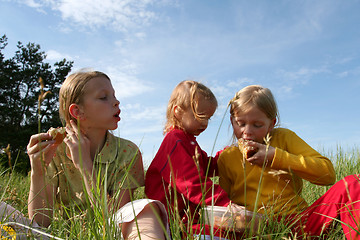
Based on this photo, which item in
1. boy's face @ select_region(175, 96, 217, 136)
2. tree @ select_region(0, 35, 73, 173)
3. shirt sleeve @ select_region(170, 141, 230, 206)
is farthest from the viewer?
tree @ select_region(0, 35, 73, 173)

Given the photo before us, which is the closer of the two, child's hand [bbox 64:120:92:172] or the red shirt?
the red shirt

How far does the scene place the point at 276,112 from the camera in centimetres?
259

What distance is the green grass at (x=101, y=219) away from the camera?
1.50 m

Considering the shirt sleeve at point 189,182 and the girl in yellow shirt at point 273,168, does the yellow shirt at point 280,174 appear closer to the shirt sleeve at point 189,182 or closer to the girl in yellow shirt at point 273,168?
the girl in yellow shirt at point 273,168

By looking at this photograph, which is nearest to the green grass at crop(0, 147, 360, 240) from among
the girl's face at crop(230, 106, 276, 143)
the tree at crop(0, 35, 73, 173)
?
the girl's face at crop(230, 106, 276, 143)

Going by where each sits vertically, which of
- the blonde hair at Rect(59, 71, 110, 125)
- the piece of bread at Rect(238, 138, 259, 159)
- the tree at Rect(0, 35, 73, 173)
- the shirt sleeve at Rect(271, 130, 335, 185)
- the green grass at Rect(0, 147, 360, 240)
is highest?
the tree at Rect(0, 35, 73, 173)

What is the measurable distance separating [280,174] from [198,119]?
2.48 feet

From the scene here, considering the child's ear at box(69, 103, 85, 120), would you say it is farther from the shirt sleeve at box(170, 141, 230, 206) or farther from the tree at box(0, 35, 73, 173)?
the tree at box(0, 35, 73, 173)

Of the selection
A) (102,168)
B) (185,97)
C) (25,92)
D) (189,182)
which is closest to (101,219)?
(189,182)

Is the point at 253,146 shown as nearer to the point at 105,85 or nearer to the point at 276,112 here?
the point at 276,112

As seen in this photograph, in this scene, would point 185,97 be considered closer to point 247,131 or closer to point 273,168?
point 247,131

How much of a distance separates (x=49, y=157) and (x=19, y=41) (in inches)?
1070

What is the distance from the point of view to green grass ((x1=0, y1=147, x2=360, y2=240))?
Answer: 1503 millimetres

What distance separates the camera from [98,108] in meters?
2.60
